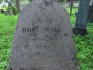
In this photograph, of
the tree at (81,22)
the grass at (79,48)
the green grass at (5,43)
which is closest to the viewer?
the grass at (79,48)

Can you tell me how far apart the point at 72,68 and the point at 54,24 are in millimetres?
714

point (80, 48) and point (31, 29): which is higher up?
point (31, 29)

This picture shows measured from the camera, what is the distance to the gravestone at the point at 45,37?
13.9 feet

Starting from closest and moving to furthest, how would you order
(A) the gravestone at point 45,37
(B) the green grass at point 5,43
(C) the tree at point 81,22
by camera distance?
(A) the gravestone at point 45,37
(B) the green grass at point 5,43
(C) the tree at point 81,22

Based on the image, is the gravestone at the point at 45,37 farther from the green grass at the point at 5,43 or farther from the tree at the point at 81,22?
the tree at the point at 81,22

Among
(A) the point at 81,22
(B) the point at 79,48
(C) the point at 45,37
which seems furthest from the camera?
(A) the point at 81,22

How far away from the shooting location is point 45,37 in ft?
14.0

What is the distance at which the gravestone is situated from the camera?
4246 mm

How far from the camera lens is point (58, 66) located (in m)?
4.30

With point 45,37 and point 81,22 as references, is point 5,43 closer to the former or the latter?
point 81,22

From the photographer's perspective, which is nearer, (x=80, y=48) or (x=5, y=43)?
(x=80, y=48)

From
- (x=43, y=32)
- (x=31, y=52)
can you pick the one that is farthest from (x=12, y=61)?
(x=43, y=32)

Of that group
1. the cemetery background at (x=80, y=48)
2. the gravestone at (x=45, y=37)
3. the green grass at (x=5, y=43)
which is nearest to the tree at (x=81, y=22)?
the cemetery background at (x=80, y=48)

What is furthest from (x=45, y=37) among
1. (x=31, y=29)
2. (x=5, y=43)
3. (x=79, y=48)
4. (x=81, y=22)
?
(x=81, y=22)
